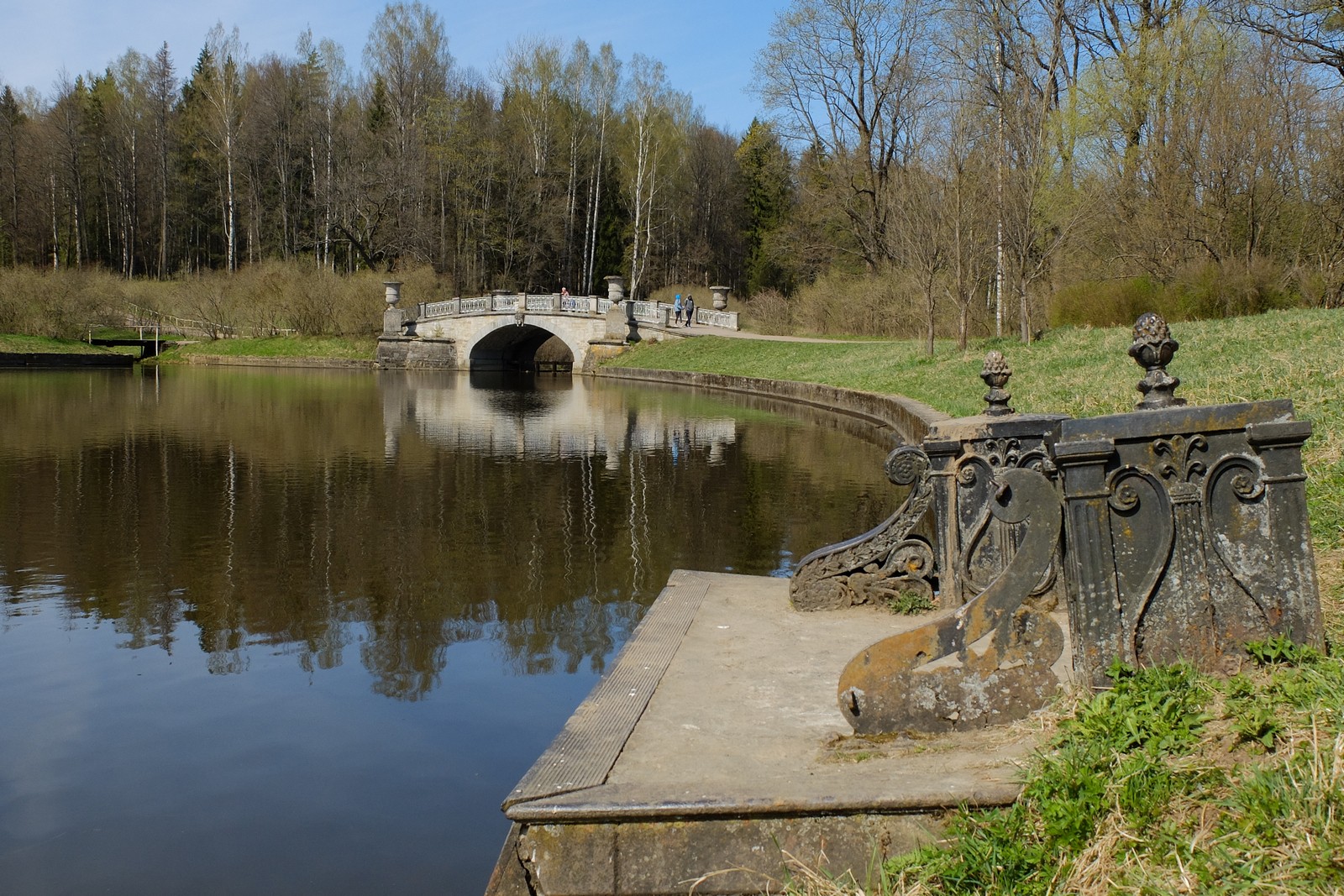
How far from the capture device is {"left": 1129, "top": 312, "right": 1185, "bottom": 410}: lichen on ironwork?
3.91 metres

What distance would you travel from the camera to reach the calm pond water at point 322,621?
4.62 meters

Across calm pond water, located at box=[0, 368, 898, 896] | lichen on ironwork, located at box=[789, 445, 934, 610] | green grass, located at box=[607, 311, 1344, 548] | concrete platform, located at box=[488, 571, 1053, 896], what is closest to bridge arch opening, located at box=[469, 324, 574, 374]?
green grass, located at box=[607, 311, 1344, 548]

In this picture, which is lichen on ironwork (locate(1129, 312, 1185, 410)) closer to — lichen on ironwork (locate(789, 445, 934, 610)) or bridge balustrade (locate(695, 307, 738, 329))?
lichen on ironwork (locate(789, 445, 934, 610))

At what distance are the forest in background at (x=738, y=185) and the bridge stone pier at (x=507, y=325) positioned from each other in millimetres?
2747

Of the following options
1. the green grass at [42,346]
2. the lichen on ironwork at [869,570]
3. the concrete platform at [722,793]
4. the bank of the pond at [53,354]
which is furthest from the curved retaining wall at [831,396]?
the green grass at [42,346]

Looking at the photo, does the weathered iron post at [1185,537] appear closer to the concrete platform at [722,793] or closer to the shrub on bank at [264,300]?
the concrete platform at [722,793]

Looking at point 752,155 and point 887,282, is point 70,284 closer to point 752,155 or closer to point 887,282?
point 887,282

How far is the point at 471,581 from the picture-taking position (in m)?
8.91

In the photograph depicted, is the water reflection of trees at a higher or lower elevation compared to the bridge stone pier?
lower

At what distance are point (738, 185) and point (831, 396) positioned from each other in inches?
1867

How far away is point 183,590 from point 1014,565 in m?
6.61

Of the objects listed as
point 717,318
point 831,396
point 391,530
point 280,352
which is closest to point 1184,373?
point 391,530

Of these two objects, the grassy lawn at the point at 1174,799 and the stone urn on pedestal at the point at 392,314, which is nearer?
the grassy lawn at the point at 1174,799

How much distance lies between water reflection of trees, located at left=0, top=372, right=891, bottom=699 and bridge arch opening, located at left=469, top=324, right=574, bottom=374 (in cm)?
3044
